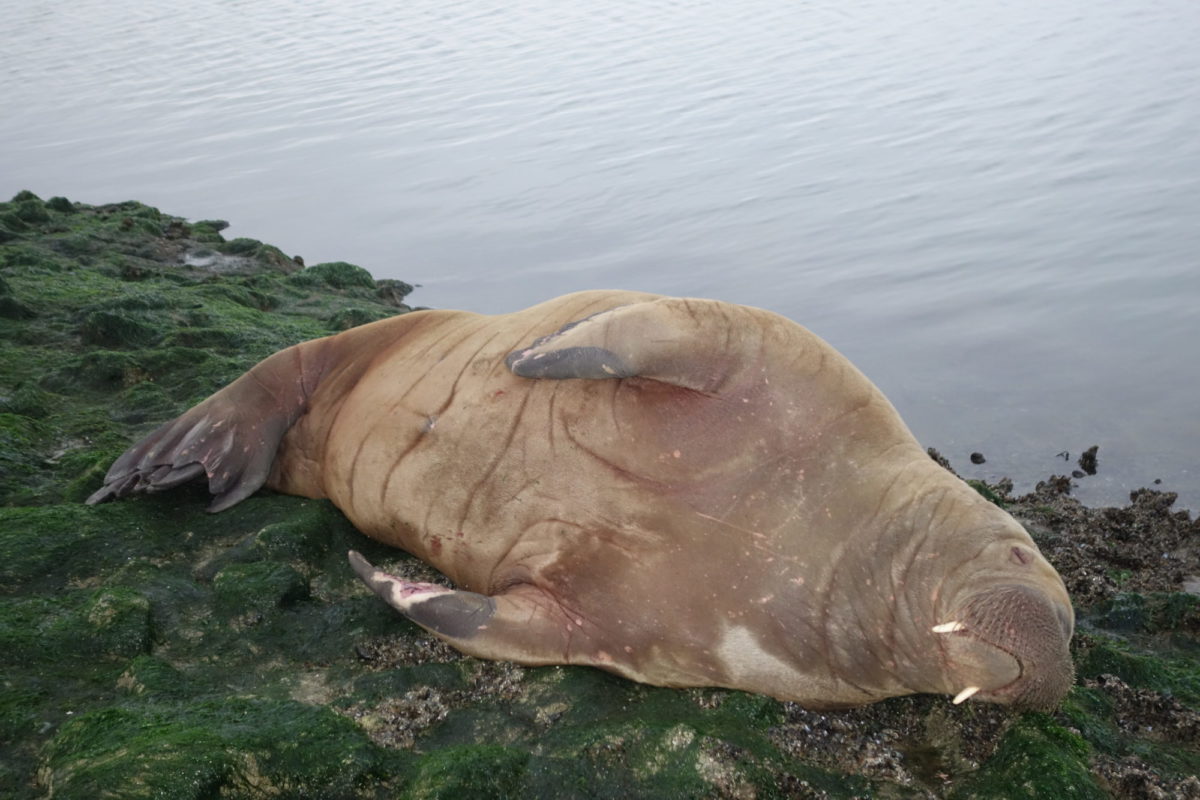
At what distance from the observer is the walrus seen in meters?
3.74

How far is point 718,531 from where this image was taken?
396cm

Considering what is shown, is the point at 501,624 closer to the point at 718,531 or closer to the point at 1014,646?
the point at 718,531

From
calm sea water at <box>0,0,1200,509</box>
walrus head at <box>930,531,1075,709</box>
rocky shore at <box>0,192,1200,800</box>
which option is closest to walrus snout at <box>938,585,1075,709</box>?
walrus head at <box>930,531,1075,709</box>

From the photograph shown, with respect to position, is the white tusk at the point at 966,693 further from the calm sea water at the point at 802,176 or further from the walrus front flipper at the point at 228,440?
the calm sea water at the point at 802,176

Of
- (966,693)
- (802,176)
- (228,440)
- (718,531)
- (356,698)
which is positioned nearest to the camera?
(966,693)

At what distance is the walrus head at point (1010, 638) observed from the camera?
3439 millimetres

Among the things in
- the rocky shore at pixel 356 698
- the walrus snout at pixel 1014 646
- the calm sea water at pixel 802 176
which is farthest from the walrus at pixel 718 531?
the calm sea water at pixel 802 176

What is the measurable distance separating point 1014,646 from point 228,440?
3465mm

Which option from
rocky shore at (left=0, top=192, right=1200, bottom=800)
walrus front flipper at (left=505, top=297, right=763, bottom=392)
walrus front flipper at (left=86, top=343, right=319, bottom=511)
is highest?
walrus front flipper at (left=505, top=297, right=763, bottom=392)

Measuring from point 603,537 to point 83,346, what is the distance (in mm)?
4192

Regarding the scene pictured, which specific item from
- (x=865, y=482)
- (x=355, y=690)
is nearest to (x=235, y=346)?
(x=355, y=690)

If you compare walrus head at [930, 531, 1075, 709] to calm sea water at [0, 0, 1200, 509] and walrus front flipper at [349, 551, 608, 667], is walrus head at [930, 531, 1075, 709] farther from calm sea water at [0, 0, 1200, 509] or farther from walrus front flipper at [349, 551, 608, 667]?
calm sea water at [0, 0, 1200, 509]

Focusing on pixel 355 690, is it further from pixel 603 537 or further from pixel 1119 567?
pixel 1119 567

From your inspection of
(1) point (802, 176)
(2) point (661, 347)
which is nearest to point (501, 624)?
(2) point (661, 347)
